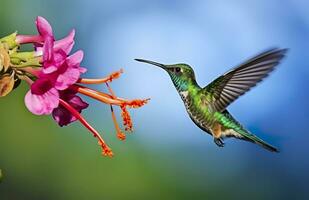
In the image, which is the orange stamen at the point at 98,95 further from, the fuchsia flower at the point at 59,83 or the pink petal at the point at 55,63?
the pink petal at the point at 55,63

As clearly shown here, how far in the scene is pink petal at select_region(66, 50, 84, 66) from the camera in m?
2.96

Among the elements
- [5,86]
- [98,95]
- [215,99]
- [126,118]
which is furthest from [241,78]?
[5,86]

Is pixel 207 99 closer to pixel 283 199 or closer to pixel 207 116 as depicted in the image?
pixel 207 116

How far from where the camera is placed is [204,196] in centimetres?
1852

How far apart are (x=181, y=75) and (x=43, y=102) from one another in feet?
4.74

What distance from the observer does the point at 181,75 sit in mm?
4234

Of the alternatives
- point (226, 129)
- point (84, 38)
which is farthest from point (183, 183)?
point (226, 129)

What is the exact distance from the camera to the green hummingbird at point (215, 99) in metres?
4.09

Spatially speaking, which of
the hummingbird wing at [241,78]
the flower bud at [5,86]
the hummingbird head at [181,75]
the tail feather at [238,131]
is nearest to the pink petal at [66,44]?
the flower bud at [5,86]

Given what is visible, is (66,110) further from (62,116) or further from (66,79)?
(66,79)

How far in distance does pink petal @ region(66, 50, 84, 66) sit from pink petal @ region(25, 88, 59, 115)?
115 mm

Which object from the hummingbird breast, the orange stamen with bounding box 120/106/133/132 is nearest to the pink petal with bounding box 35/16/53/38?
the orange stamen with bounding box 120/106/133/132

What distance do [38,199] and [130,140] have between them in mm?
3150

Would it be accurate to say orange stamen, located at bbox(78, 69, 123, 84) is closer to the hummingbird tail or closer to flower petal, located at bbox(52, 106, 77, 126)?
flower petal, located at bbox(52, 106, 77, 126)
